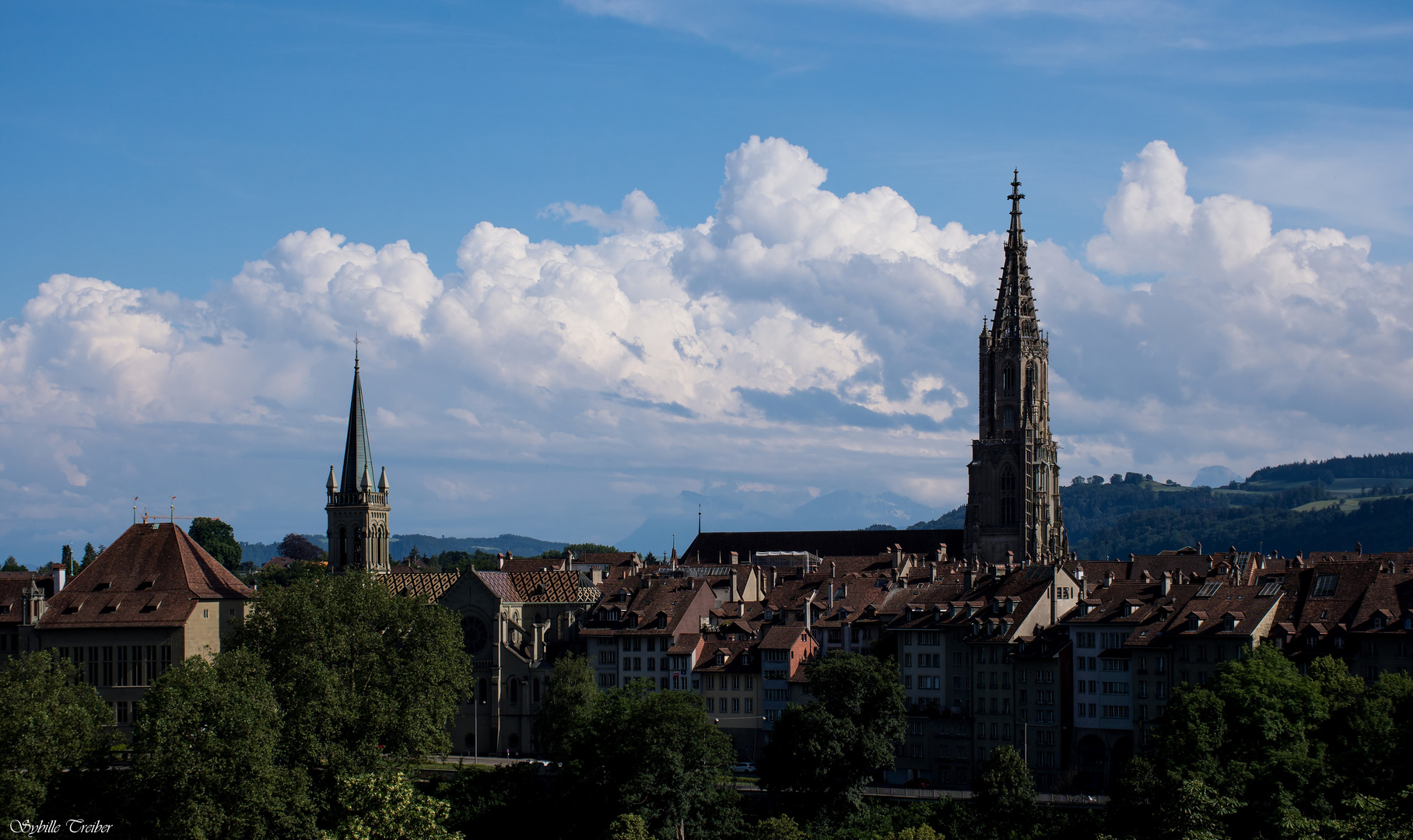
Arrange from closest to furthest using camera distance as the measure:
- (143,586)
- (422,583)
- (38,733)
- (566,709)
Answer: (38,733), (566,709), (143,586), (422,583)

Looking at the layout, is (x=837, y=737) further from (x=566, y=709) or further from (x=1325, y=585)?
(x=1325, y=585)

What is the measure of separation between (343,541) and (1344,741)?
122m

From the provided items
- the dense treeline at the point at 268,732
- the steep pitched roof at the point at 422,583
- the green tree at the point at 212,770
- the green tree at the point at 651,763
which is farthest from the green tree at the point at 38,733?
the steep pitched roof at the point at 422,583

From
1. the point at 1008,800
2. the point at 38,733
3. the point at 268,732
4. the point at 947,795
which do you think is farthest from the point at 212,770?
the point at 947,795

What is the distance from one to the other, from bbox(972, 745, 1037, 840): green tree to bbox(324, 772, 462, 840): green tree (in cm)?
2842

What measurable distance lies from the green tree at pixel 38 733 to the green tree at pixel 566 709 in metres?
28.2

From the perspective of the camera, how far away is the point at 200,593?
399ft

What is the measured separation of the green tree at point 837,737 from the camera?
3883 inches

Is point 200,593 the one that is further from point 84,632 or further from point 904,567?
point 904,567

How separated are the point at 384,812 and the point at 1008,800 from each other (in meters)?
32.9

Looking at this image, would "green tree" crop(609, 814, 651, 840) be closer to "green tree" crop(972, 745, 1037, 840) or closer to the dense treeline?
A: the dense treeline

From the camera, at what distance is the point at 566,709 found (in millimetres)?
114438

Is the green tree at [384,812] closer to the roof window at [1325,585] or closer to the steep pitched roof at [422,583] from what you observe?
the steep pitched roof at [422,583]

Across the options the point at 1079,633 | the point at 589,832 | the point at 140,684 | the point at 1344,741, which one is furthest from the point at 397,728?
the point at 1344,741
